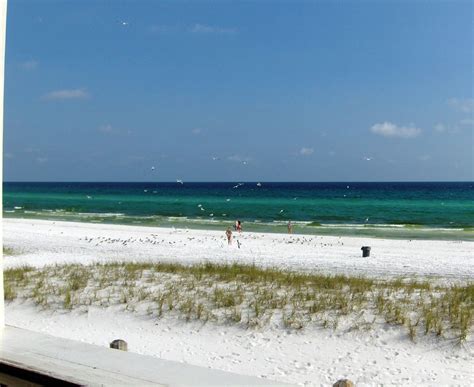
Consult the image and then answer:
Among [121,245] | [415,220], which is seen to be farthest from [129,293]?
[415,220]

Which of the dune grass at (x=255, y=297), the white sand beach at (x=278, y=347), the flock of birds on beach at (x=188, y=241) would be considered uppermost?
the dune grass at (x=255, y=297)

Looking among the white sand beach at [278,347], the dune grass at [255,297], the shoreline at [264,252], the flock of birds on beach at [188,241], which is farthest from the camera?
the flock of birds on beach at [188,241]

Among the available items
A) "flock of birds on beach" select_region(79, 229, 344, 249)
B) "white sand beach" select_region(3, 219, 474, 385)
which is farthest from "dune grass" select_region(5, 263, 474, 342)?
"flock of birds on beach" select_region(79, 229, 344, 249)

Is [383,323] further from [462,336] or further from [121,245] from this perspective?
[121,245]

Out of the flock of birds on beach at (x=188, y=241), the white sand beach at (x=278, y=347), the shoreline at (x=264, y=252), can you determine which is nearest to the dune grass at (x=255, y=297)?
the white sand beach at (x=278, y=347)

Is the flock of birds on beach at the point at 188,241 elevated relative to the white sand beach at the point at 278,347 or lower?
lower

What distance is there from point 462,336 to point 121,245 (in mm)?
17904

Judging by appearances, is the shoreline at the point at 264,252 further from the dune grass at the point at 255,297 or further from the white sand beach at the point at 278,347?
the white sand beach at the point at 278,347

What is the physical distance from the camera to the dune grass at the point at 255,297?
7523 mm

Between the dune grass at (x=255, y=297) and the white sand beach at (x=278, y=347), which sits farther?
the dune grass at (x=255, y=297)

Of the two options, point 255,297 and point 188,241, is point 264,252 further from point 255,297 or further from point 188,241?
point 255,297

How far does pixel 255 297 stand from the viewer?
8.70 m

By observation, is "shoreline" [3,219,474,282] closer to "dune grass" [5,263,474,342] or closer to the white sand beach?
"dune grass" [5,263,474,342]

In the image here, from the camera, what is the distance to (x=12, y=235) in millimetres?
27516
